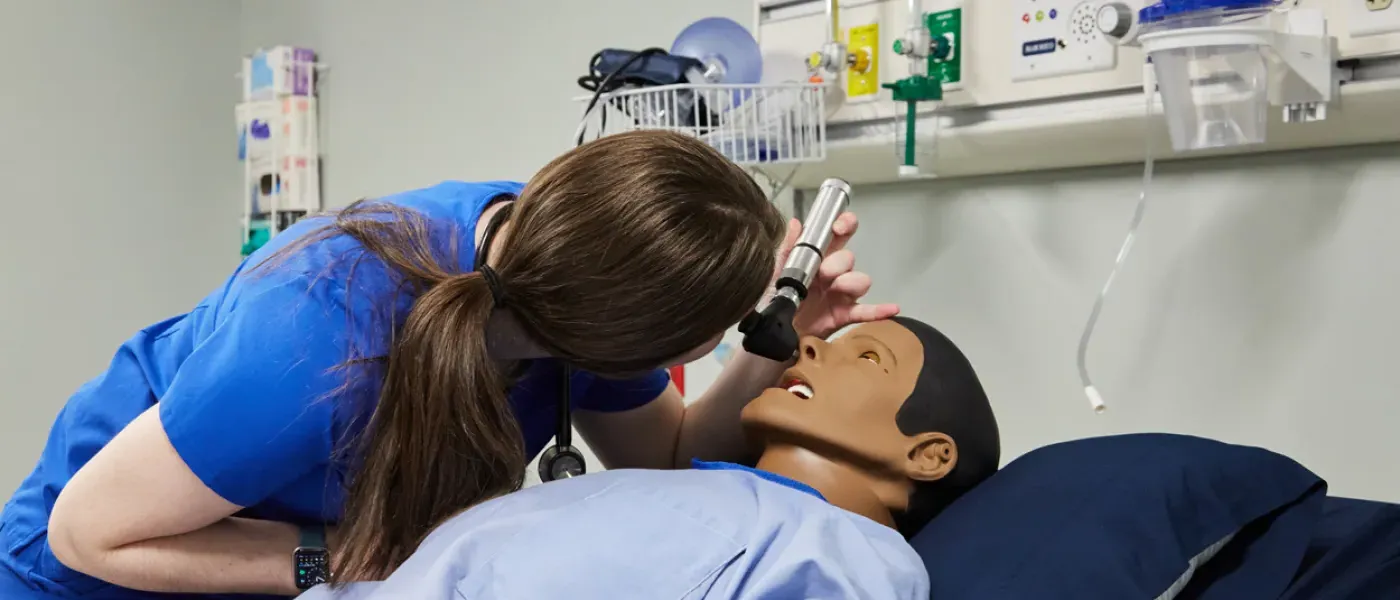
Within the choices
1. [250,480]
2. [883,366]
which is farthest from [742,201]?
[250,480]

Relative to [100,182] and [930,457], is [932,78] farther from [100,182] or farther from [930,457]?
[100,182]

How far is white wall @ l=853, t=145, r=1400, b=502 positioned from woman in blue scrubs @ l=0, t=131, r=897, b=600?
59cm

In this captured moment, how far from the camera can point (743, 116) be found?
1533 mm

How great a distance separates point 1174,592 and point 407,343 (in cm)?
69

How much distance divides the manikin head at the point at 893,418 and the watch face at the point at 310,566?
0.45 metres

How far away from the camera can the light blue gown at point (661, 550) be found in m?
0.85

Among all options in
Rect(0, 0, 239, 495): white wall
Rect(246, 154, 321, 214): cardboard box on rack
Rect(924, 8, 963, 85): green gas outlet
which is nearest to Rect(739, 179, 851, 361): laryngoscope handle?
Rect(924, 8, 963, 85): green gas outlet

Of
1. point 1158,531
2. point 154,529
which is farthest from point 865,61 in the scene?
point 154,529

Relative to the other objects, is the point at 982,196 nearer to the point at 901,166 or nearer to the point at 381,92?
the point at 901,166

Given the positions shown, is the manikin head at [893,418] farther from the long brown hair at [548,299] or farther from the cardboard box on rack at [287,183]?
the cardboard box on rack at [287,183]

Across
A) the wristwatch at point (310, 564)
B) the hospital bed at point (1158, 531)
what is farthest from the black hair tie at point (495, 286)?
the hospital bed at point (1158, 531)

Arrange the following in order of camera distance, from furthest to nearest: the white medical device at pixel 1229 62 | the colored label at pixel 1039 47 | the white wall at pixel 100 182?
the white wall at pixel 100 182, the colored label at pixel 1039 47, the white medical device at pixel 1229 62

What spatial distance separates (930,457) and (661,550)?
412mm

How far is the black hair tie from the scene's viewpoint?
1015 mm
